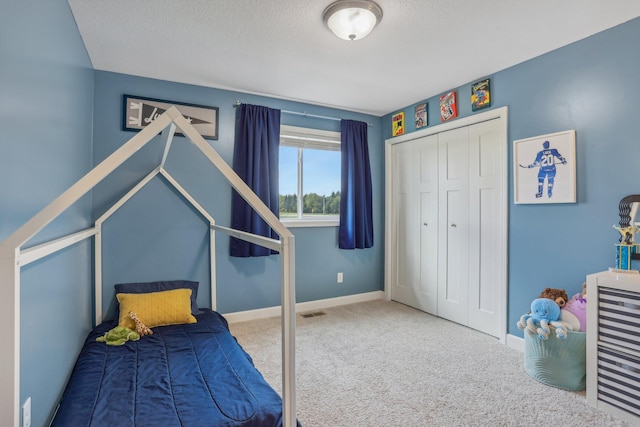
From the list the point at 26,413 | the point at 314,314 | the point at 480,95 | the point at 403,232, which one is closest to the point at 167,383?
the point at 26,413

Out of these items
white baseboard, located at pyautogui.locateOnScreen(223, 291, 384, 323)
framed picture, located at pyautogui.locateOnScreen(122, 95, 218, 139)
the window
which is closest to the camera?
framed picture, located at pyautogui.locateOnScreen(122, 95, 218, 139)

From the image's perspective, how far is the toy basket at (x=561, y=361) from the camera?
2.08m

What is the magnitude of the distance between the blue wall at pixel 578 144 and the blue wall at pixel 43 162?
3137mm

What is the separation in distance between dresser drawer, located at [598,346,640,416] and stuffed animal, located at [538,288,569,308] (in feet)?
1.32

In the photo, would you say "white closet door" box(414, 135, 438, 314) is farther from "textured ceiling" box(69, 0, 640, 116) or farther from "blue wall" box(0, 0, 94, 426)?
"blue wall" box(0, 0, 94, 426)

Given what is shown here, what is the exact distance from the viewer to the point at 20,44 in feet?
4.13

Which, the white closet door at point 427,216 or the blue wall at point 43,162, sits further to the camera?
the white closet door at point 427,216

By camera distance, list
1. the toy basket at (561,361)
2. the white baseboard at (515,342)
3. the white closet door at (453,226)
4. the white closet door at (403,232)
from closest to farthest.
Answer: the toy basket at (561,361) → the white baseboard at (515,342) → the white closet door at (453,226) → the white closet door at (403,232)

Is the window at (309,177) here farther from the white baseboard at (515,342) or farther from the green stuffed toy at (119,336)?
the white baseboard at (515,342)

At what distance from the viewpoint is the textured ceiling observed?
1.96 metres

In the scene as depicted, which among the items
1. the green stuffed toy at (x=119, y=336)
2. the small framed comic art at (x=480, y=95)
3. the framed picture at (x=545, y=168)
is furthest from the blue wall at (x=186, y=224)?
the framed picture at (x=545, y=168)

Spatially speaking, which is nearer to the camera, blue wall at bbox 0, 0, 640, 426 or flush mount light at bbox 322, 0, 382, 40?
blue wall at bbox 0, 0, 640, 426

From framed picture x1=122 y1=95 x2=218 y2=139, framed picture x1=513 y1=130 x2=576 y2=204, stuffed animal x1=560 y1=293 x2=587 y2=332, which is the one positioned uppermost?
framed picture x1=122 y1=95 x2=218 y2=139

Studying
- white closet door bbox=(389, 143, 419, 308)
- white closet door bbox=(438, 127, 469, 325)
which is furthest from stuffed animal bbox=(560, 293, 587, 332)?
white closet door bbox=(389, 143, 419, 308)
